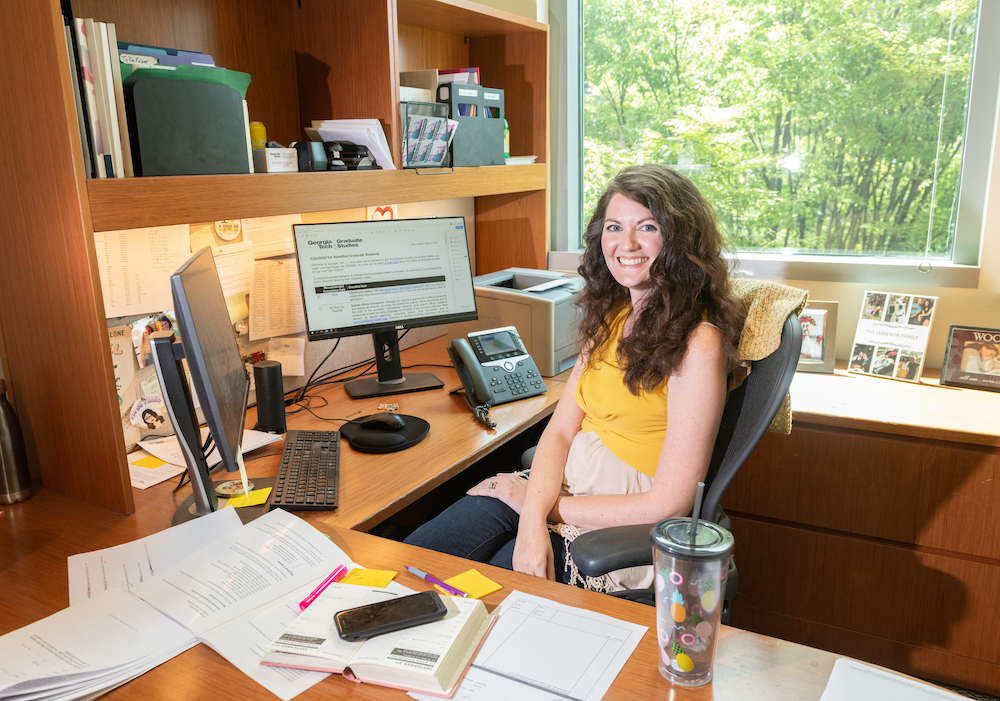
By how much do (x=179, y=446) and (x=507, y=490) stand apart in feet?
2.42

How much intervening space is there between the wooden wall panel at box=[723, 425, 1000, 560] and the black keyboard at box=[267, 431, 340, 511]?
1256mm

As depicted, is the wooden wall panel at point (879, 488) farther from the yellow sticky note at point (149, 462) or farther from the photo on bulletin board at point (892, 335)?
the yellow sticky note at point (149, 462)

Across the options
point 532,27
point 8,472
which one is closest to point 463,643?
point 8,472

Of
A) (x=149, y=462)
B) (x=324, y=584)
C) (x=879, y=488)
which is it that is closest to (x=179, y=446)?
(x=149, y=462)

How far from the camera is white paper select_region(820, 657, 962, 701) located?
85 centimetres

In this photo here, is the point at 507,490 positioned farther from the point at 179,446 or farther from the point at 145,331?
the point at 145,331

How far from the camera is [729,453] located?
1.38 meters

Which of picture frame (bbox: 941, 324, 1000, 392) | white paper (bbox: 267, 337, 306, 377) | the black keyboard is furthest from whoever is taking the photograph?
picture frame (bbox: 941, 324, 1000, 392)

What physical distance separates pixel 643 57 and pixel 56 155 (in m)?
2.22

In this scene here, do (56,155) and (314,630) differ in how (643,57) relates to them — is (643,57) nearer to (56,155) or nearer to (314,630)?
(56,155)

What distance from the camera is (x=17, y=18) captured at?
1.22 m

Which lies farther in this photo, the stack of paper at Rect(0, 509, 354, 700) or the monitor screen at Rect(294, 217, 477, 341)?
the monitor screen at Rect(294, 217, 477, 341)

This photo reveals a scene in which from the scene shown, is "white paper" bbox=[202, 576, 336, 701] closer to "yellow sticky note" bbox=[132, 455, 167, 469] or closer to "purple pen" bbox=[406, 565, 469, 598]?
"purple pen" bbox=[406, 565, 469, 598]

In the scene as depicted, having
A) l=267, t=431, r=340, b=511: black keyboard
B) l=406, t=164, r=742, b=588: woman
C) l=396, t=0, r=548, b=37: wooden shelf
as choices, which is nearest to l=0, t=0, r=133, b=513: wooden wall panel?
l=267, t=431, r=340, b=511: black keyboard
